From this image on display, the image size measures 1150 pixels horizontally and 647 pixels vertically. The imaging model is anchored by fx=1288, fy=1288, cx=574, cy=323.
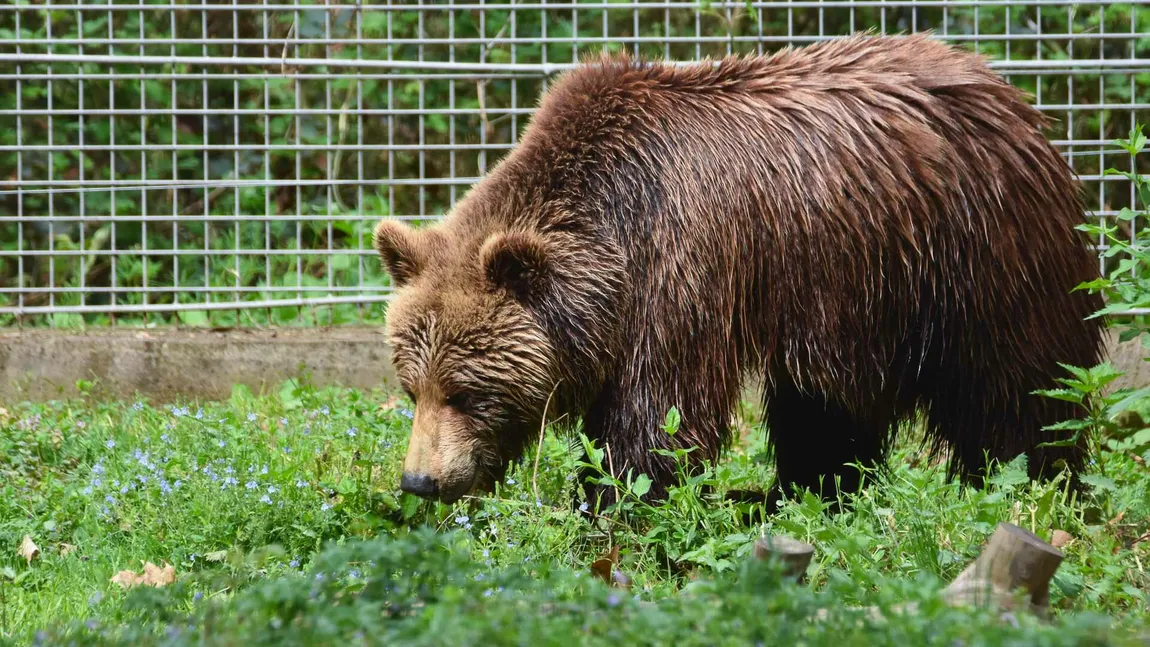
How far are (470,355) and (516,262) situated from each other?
A: 43cm

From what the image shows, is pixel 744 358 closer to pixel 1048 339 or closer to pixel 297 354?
pixel 1048 339

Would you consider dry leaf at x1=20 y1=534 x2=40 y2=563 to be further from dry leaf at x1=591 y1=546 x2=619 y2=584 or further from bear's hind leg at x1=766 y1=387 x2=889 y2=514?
bear's hind leg at x1=766 y1=387 x2=889 y2=514

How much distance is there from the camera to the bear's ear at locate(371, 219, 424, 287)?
17.7 feet

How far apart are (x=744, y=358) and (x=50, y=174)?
5.14 meters

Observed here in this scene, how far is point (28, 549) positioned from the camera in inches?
203

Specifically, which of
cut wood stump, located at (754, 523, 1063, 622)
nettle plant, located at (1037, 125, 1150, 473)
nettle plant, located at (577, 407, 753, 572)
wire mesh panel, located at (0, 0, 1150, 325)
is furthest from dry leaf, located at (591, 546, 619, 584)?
wire mesh panel, located at (0, 0, 1150, 325)

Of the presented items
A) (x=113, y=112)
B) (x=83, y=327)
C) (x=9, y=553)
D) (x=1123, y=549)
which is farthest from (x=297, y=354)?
(x=1123, y=549)

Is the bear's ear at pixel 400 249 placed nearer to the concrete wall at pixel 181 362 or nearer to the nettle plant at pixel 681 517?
the nettle plant at pixel 681 517

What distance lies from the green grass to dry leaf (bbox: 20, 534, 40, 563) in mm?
49

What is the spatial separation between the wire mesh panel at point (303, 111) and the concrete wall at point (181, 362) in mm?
259

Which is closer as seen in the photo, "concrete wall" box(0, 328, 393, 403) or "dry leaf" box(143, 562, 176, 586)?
"dry leaf" box(143, 562, 176, 586)

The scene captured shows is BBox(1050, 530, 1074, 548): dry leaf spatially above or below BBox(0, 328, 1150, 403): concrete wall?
below

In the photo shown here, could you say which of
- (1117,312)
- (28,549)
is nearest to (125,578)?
(28,549)

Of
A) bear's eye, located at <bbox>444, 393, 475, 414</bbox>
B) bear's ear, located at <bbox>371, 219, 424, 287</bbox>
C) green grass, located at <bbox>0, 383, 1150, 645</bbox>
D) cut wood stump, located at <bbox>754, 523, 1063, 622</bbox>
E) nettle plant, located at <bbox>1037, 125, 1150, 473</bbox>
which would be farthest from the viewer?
bear's ear, located at <bbox>371, 219, 424, 287</bbox>
